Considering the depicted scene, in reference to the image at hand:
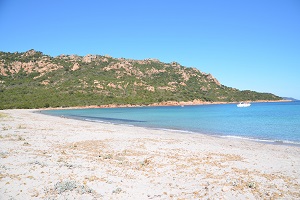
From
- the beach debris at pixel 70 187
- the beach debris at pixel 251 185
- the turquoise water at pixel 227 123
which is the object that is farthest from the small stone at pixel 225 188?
the turquoise water at pixel 227 123

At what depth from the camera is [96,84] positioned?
110438mm

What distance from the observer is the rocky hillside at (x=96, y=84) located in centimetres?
9326

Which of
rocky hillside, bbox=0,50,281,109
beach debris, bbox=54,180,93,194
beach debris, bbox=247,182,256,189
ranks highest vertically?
rocky hillside, bbox=0,50,281,109

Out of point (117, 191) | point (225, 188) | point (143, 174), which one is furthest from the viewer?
point (143, 174)

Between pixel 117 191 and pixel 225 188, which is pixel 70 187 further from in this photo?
pixel 225 188

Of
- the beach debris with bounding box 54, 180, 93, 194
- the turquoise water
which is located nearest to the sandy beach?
the beach debris with bounding box 54, 180, 93, 194

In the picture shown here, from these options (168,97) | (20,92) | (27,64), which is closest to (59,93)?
(20,92)

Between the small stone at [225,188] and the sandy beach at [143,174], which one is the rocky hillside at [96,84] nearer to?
the sandy beach at [143,174]

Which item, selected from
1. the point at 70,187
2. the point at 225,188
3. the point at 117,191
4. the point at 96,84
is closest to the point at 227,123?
the point at 225,188

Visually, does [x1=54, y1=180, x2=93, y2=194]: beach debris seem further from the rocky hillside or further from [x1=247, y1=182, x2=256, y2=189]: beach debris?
the rocky hillside

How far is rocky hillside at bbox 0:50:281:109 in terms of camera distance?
306ft

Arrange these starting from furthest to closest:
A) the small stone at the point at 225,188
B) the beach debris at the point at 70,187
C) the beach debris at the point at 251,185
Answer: the beach debris at the point at 251,185 → the small stone at the point at 225,188 → the beach debris at the point at 70,187

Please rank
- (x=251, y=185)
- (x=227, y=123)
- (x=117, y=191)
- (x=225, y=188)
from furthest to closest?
(x=227, y=123), (x=251, y=185), (x=225, y=188), (x=117, y=191)

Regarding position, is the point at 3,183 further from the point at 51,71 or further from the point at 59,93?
the point at 51,71
